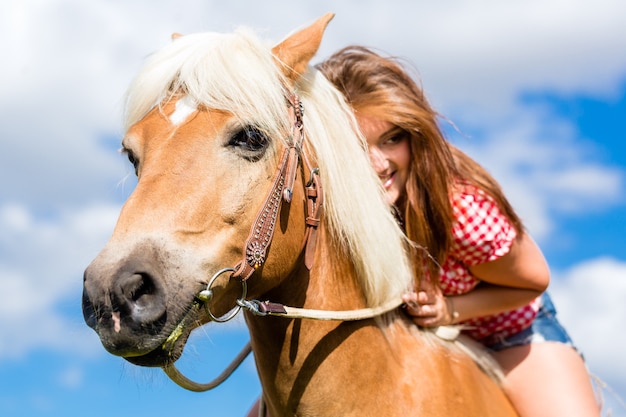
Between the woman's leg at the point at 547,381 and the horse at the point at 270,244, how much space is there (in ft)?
0.92

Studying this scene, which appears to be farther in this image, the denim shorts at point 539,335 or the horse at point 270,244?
the denim shorts at point 539,335

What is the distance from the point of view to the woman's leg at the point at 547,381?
3.62 m

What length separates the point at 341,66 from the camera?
393 cm

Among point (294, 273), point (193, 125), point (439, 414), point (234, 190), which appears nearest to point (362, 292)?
point (294, 273)

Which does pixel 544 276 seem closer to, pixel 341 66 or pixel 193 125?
pixel 341 66

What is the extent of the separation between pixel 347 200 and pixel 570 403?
5.20 feet

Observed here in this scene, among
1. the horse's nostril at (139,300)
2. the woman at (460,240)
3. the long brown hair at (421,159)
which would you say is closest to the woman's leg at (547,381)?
the woman at (460,240)

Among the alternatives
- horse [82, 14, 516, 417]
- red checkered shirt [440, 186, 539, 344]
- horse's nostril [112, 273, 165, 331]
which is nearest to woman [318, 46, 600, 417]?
red checkered shirt [440, 186, 539, 344]

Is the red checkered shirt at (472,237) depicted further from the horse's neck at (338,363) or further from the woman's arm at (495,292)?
the horse's neck at (338,363)

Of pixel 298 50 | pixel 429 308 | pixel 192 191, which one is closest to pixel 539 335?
pixel 429 308

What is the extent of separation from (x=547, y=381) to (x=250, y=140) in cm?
204

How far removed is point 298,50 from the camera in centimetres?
315

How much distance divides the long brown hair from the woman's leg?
0.72 metres

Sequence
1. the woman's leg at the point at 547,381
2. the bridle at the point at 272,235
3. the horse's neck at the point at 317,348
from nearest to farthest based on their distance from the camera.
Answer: the bridle at the point at 272,235, the horse's neck at the point at 317,348, the woman's leg at the point at 547,381
